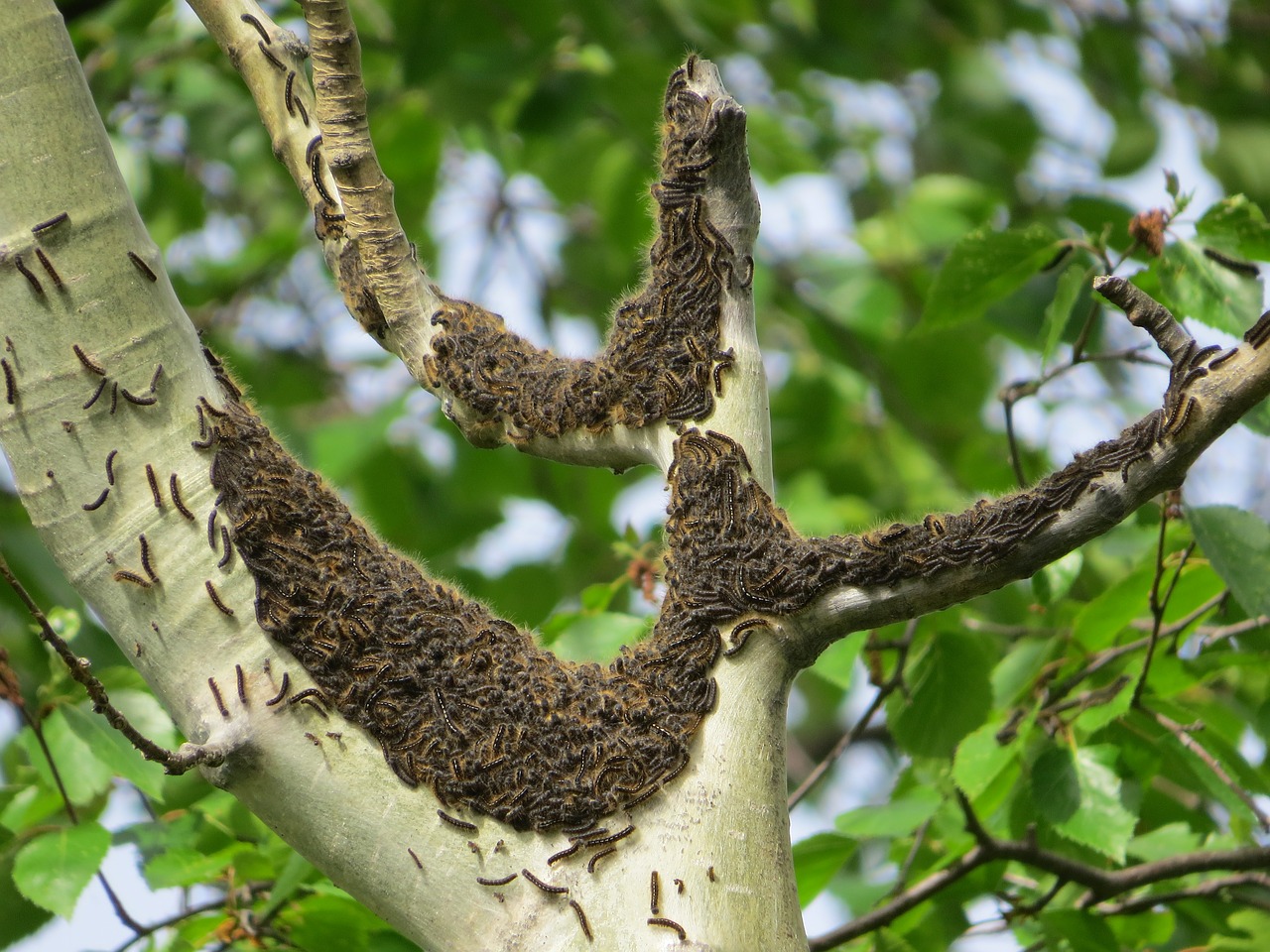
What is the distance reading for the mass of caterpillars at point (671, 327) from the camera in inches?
52.9

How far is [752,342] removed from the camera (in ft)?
4.51

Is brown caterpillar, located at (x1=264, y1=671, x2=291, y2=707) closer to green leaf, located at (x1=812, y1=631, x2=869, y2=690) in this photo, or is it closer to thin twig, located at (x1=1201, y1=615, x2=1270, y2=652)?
green leaf, located at (x1=812, y1=631, x2=869, y2=690)

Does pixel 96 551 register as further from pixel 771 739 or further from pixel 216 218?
pixel 216 218

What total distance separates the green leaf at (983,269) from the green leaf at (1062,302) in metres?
0.09

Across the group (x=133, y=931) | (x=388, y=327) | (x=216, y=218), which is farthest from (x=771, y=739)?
(x=216, y=218)

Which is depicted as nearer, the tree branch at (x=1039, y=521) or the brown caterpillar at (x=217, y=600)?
the tree branch at (x=1039, y=521)

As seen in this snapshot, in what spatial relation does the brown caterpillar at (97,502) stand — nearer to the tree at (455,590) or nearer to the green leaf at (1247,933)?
the tree at (455,590)

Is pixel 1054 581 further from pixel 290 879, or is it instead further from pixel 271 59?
pixel 271 59

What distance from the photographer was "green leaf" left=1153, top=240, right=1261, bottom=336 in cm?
192

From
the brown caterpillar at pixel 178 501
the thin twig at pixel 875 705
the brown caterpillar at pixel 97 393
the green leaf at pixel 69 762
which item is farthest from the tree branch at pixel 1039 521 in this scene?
→ the green leaf at pixel 69 762

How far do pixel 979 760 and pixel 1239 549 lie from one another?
55 centimetres

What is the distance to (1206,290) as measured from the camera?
1.93 meters

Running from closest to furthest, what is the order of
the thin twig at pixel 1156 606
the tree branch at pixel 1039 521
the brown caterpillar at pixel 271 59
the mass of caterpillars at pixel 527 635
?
the tree branch at pixel 1039 521 → the mass of caterpillars at pixel 527 635 → the brown caterpillar at pixel 271 59 → the thin twig at pixel 1156 606

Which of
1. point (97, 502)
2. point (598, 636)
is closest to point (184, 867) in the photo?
point (598, 636)
